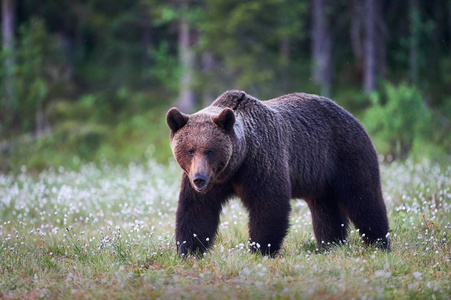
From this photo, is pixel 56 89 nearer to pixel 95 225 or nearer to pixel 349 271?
pixel 95 225

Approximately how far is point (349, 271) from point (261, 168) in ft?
4.58

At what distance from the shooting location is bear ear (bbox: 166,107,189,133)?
5246 mm

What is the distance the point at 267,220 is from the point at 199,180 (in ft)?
3.04

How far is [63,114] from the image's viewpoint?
71.8 ft

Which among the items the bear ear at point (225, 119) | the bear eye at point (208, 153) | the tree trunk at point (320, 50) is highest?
the tree trunk at point (320, 50)

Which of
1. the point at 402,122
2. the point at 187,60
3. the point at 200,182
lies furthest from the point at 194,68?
the point at 200,182

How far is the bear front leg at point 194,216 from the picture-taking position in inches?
217

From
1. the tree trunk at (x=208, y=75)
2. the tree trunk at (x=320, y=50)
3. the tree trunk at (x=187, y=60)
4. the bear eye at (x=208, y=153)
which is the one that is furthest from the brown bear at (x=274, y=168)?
the tree trunk at (x=320, y=50)

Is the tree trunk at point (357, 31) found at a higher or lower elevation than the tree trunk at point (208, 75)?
higher

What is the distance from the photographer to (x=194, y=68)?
19156mm

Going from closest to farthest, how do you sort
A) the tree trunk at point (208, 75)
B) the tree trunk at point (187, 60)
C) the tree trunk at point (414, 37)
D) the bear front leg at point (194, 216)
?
the bear front leg at point (194, 216), the tree trunk at point (208, 75), the tree trunk at point (187, 60), the tree trunk at point (414, 37)

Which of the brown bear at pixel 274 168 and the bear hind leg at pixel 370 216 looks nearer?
the brown bear at pixel 274 168

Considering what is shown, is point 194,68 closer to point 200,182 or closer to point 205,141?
point 205,141

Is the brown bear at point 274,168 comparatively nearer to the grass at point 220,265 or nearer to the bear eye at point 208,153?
the bear eye at point 208,153
